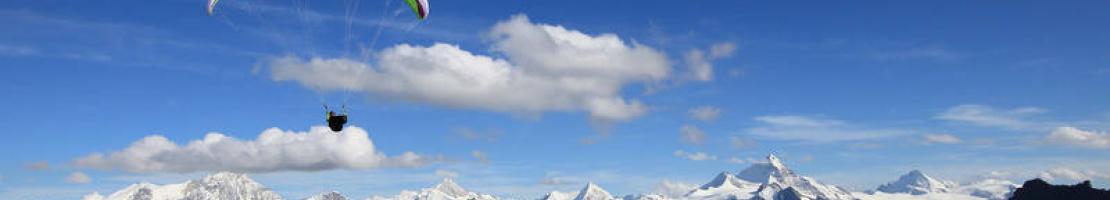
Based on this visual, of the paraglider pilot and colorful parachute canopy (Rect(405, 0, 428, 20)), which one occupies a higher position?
colorful parachute canopy (Rect(405, 0, 428, 20))

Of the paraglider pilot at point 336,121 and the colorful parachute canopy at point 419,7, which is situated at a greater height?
the colorful parachute canopy at point 419,7

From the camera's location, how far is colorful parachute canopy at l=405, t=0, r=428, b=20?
75500mm

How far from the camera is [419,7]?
75625mm

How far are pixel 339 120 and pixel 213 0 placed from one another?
12.2m

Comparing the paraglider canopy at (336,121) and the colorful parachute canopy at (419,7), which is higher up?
the colorful parachute canopy at (419,7)

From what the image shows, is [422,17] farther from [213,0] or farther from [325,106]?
[213,0]

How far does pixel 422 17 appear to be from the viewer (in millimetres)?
75625

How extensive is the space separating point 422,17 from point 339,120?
9.48 metres

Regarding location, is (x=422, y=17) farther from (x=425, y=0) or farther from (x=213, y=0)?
(x=213, y=0)

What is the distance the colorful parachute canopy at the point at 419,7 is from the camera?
75.5m

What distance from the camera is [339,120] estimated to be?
72812 mm

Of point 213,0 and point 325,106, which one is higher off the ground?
point 213,0

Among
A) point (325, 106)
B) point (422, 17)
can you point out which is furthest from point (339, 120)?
point (422, 17)

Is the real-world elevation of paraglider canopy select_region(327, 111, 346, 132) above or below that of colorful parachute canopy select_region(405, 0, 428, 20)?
below
